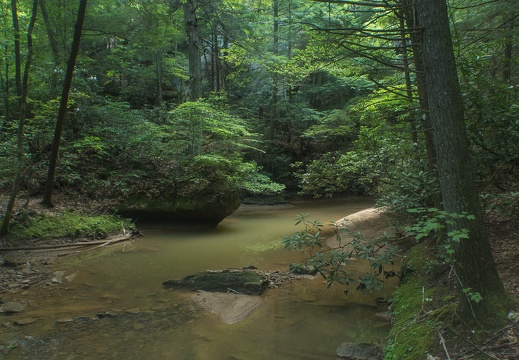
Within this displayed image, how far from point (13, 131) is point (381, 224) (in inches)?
532

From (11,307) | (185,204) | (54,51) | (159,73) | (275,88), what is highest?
(159,73)

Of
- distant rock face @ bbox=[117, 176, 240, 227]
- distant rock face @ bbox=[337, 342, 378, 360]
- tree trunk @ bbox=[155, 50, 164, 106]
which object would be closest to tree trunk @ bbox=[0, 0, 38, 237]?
distant rock face @ bbox=[117, 176, 240, 227]

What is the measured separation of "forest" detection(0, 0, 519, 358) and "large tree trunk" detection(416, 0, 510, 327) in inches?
0.5

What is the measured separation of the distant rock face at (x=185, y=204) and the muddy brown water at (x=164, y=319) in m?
3.72

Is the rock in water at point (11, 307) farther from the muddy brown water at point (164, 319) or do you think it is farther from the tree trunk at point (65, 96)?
the tree trunk at point (65, 96)

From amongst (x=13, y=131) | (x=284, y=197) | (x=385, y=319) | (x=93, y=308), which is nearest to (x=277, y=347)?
(x=385, y=319)

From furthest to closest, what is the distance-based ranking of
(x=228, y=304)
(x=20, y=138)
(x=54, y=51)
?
(x=54, y=51) → (x=20, y=138) → (x=228, y=304)

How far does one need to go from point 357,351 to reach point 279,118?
2114cm

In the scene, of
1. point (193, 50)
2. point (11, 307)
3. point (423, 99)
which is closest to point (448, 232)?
point (423, 99)

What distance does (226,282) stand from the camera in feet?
21.9

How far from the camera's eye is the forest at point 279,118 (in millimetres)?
3412

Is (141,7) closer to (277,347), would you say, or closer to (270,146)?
(277,347)

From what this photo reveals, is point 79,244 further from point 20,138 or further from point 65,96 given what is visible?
point 65,96

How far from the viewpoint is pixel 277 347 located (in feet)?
14.9
